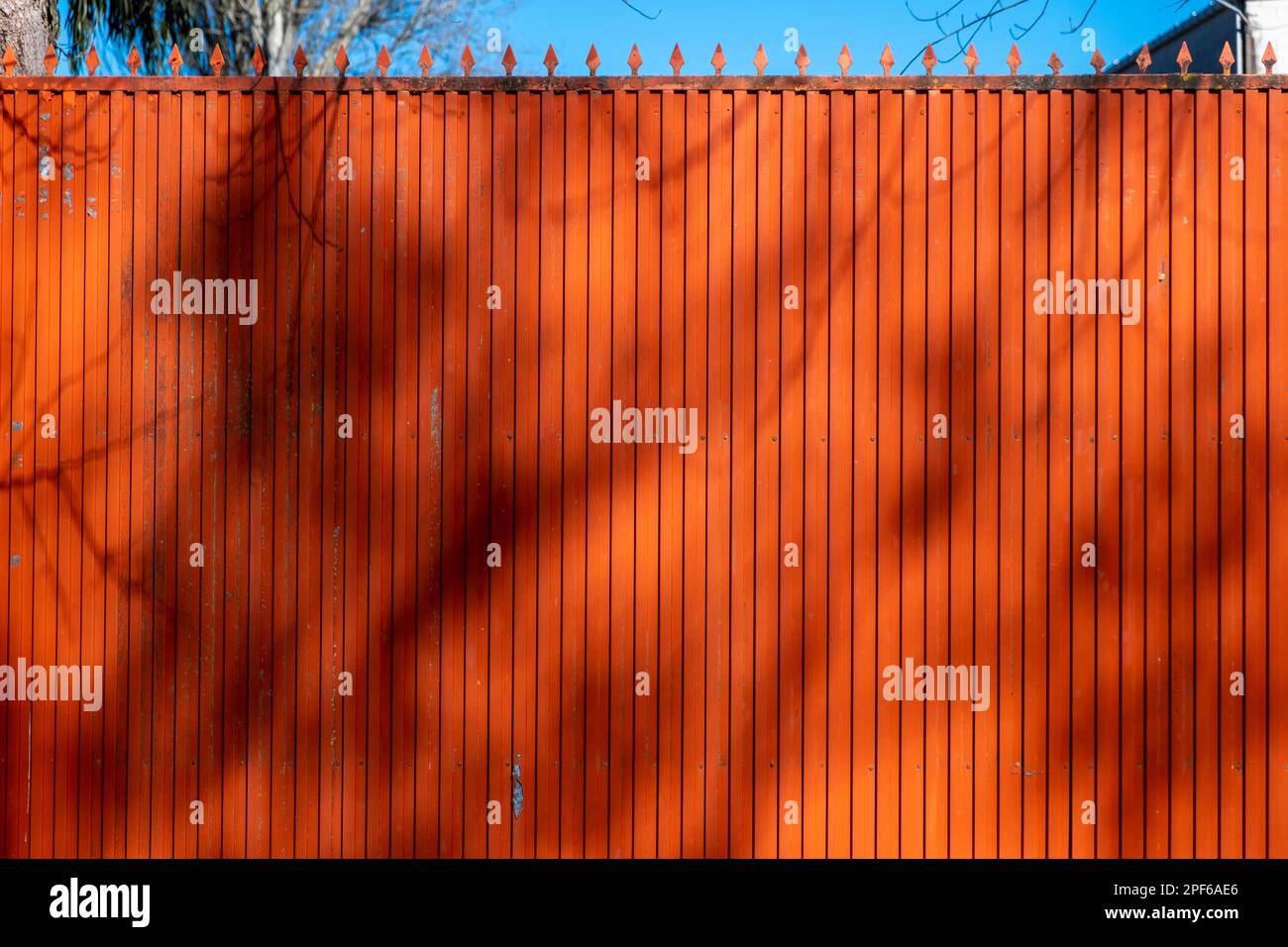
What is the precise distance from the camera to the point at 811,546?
3.53 meters

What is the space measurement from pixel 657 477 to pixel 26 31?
3.70 m

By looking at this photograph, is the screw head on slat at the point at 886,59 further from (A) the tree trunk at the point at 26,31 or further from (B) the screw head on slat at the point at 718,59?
(A) the tree trunk at the point at 26,31

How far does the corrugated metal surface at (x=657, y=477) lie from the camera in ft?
11.5

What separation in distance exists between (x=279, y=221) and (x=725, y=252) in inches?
71.9

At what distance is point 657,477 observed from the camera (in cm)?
353

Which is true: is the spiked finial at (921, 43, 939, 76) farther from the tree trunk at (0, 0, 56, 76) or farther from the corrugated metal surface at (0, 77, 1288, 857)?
the tree trunk at (0, 0, 56, 76)

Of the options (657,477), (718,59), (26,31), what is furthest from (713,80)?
(26,31)

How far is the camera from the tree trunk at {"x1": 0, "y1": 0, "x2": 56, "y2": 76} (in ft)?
13.3

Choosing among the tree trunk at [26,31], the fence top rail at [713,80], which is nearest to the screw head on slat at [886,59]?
the fence top rail at [713,80]

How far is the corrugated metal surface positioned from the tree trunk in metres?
0.87

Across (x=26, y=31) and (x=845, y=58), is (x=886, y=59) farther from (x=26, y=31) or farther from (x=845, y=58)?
(x=26, y=31)

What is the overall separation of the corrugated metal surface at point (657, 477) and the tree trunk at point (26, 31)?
0.87 m

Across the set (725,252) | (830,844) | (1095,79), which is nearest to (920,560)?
(830,844)

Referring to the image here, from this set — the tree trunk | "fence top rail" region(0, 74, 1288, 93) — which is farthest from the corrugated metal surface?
the tree trunk
